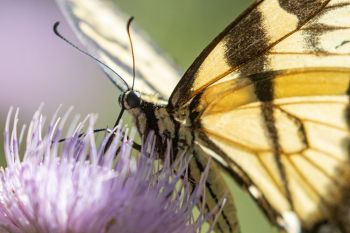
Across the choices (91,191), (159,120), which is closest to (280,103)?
(159,120)

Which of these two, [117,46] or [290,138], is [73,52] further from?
[290,138]

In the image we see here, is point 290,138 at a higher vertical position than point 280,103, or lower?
lower

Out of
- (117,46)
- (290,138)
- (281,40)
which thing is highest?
(117,46)

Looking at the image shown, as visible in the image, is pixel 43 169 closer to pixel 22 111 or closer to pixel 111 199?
pixel 111 199

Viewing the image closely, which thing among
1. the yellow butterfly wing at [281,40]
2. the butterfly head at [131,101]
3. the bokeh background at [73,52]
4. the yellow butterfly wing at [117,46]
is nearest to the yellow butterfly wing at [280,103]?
the yellow butterfly wing at [281,40]

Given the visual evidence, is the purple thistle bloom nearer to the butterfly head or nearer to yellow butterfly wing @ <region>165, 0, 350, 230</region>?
the butterfly head

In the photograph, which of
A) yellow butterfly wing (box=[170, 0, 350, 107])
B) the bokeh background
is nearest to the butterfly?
yellow butterfly wing (box=[170, 0, 350, 107])

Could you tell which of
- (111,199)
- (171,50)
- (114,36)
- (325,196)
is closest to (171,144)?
(111,199)
